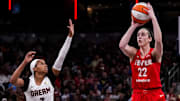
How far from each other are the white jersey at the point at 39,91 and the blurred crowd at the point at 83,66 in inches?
70.0

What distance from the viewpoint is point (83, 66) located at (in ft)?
39.3

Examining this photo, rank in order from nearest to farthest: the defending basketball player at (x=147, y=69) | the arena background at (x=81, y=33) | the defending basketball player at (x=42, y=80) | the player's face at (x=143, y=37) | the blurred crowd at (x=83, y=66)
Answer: the defending basketball player at (x=147, y=69) → the player's face at (x=143, y=37) → the defending basketball player at (x=42, y=80) → the blurred crowd at (x=83, y=66) → the arena background at (x=81, y=33)

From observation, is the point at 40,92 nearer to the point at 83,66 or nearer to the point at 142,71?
the point at 142,71

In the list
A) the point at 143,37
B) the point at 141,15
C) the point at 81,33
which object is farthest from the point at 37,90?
the point at 81,33

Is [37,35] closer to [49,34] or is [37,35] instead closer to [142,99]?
[49,34]

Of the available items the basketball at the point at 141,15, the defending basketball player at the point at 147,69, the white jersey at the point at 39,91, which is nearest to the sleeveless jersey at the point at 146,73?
the defending basketball player at the point at 147,69

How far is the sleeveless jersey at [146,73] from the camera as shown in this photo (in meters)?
3.99

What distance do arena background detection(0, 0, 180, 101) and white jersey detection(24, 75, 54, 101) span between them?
5789 millimetres

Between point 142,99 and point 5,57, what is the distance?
8.85 metres

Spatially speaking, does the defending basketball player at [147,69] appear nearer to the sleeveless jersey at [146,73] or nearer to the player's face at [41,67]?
the sleeveless jersey at [146,73]

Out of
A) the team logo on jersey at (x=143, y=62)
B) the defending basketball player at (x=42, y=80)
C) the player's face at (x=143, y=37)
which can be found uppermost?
the player's face at (x=143, y=37)

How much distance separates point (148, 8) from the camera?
406 centimetres

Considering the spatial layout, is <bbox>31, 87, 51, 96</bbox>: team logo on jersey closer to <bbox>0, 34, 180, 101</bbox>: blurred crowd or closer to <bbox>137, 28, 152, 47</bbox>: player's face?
<bbox>137, 28, 152, 47</bbox>: player's face

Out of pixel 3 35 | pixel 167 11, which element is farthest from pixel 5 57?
pixel 167 11
